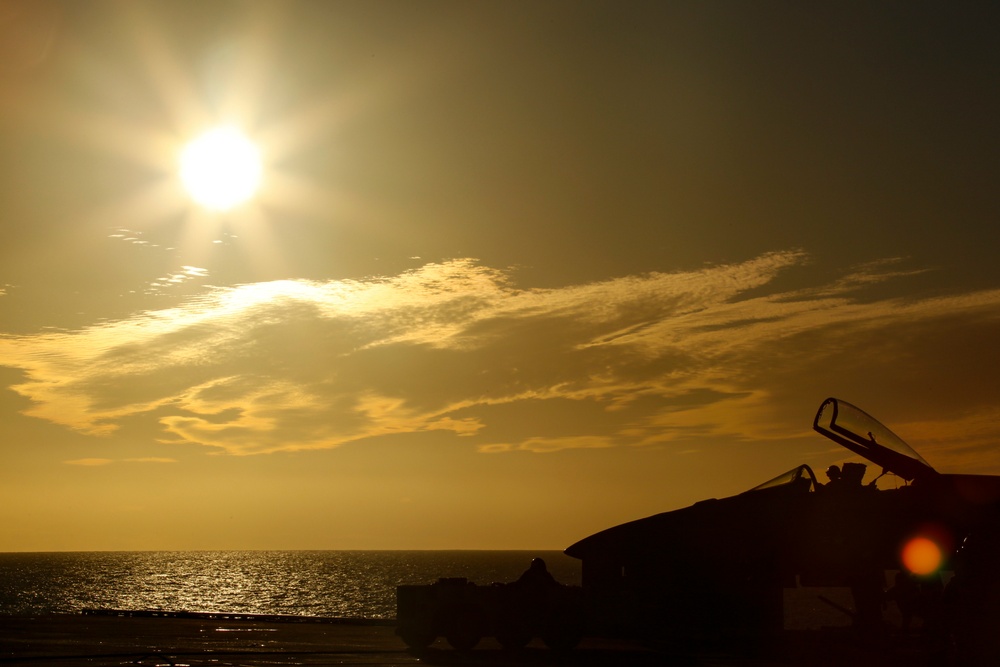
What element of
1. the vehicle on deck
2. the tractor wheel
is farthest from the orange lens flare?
Answer: the tractor wheel

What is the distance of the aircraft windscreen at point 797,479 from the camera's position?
58.0 ft

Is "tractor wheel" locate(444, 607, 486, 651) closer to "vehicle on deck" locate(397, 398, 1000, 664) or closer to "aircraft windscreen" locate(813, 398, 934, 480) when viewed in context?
"vehicle on deck" locate(397, 398, 1000, 664)

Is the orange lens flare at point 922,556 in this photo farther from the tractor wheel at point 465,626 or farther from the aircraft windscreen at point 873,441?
the tractor wheel at point 465,626

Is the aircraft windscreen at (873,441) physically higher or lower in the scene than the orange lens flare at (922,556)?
higher

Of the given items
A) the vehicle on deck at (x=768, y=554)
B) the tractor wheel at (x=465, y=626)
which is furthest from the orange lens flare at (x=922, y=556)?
the tractor wheel at (x=465, y=626)

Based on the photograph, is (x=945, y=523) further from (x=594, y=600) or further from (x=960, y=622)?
(x=594, y=600)

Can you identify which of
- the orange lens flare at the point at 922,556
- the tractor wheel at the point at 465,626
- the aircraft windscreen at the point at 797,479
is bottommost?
the tractor wheel at the point at 465,626

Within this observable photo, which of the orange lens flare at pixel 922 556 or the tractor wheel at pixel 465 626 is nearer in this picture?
the orange lens flare at pixel 922 556

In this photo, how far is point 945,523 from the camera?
1644cm

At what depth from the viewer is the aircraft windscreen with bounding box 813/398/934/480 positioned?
16797mm

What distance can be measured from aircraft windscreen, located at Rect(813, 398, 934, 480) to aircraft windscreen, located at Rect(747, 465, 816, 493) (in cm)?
106

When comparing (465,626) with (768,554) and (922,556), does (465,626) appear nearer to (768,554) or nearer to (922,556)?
(768,554)

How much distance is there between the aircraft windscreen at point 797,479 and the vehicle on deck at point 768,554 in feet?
0.09

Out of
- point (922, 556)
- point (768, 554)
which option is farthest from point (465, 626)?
point (922, 556)
